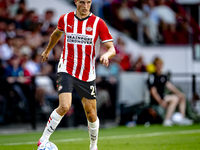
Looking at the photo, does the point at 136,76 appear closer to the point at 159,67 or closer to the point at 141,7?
the point at 159,67

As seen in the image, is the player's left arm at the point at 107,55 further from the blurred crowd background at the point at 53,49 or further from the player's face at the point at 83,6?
the blurred crowd background at the point at 53,49

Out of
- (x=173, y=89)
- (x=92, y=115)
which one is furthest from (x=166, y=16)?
(x=92, y=115)

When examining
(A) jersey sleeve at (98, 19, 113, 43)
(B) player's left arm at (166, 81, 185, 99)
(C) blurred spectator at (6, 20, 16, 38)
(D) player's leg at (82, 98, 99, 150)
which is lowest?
(B) player's left arm at (166, 81, 185, 99)

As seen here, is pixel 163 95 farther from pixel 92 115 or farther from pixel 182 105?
pixel 92 115

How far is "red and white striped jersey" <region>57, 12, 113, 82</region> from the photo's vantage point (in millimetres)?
5918

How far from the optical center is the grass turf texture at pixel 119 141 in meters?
7.16

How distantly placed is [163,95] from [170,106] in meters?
0.41

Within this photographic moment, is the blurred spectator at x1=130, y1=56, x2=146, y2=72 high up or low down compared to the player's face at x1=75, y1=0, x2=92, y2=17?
down

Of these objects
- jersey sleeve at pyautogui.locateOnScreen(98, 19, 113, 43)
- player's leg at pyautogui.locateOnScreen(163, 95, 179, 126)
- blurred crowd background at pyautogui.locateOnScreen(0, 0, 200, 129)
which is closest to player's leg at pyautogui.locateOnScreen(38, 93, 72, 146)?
jersey sleeve at pyautogui.locateOnScreen(98, 19, 113, 43)

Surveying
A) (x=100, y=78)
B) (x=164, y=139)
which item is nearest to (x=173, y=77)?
(x=100, y=78)

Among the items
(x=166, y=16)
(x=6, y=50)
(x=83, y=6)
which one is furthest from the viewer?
(x=166, y=16)

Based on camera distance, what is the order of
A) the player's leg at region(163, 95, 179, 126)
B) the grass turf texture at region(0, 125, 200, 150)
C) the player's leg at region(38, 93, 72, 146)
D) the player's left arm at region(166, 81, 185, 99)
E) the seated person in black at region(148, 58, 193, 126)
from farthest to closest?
the player's left arm at region(166, 81, 185, 99) → the seated person in black at region(148, 58, 193, 126) → the player's leg at region(163, 95, 179, 126) → the grass turf texture at region(0, 125, 200, 150) → the player's leg at region(38, 93, 72, 146)

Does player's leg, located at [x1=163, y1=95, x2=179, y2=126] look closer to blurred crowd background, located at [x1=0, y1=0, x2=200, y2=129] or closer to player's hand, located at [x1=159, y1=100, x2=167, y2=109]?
player's hand, located at [x1=159, y1=100, x2=167, y2=109]

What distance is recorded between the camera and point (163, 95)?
12250mm
